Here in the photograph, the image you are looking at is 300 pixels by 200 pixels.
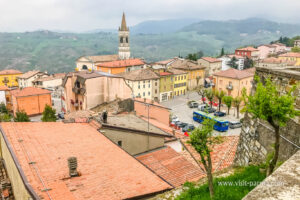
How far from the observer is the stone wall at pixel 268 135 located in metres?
5.90

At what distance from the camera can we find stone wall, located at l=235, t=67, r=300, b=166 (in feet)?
19.4

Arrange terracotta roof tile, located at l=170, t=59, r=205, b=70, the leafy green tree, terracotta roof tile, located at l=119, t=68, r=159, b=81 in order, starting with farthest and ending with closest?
terracotta roof tile, located at l=170, t=59, r=205, b=70 < terracotta roof tile, located at l=119, t=68, r=159, b=81 < the leafy green tree

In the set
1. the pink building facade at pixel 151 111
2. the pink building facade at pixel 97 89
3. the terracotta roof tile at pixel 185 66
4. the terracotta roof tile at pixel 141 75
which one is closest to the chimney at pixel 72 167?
the pink building facade at pixel 151 111

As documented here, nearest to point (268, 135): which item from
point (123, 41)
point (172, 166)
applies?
point (172, 166)

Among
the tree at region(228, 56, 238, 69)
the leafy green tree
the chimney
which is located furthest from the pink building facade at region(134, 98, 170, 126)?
the tree at region(228, 56, 238, 69)

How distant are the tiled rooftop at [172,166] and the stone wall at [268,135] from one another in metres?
3.25

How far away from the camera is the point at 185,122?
43.8m

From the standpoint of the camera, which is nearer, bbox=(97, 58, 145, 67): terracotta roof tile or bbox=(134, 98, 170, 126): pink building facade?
bbox=(134, 98, 170, 126): pink building facade

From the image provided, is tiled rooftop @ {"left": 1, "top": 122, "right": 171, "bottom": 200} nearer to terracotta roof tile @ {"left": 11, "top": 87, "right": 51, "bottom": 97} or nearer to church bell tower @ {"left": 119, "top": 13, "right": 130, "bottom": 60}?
terracotta roof tile @ {"left": 11, "top": 87, "right": 51, "bottom": 97}

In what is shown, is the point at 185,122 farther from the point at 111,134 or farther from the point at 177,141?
the point at 111,134

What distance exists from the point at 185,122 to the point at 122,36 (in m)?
65.6

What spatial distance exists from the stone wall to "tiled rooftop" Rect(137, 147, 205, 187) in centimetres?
325

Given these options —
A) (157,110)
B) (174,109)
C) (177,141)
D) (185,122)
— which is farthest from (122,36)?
(177,141)

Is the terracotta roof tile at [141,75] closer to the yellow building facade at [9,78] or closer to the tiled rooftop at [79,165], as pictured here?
the tiled rooftop at [79,165]
